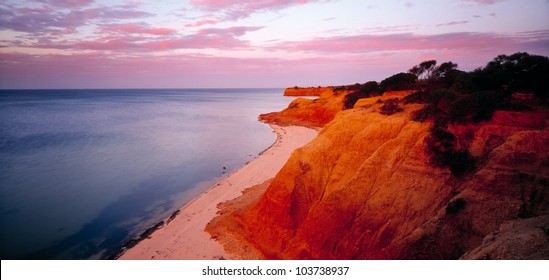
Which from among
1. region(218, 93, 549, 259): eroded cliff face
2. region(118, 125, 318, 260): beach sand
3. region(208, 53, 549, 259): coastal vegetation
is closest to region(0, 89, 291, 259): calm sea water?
region(118, 125, 318, 260): beach sand

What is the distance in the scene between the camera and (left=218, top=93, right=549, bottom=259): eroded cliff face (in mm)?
8680

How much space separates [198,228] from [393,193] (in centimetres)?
990

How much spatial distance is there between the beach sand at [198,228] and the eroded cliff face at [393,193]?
1861mm

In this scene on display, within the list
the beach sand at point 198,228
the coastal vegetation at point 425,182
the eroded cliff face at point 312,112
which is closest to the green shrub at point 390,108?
the coastal vegetation at point 425,182

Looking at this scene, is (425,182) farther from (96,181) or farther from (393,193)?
(96,181)

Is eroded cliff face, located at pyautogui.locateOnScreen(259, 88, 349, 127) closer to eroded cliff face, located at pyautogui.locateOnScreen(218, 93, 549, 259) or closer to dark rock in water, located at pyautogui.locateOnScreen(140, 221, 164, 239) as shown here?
eroded cliff face, located at pyautogui.locateOnScreen(218, 93, 549, 259)

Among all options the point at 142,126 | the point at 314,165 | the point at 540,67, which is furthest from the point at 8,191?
the point at 142,126

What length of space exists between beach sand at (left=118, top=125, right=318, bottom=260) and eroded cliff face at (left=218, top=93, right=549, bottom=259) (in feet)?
6.11

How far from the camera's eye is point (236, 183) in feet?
72.4

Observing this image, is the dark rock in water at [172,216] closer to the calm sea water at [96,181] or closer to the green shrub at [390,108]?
the calm sea water at [96,181]

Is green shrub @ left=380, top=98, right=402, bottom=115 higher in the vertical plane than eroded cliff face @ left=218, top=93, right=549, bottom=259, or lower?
higher

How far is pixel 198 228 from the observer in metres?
15.1

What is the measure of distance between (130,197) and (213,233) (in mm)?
9526

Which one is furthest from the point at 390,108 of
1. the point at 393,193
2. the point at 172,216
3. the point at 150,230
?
the point at 150,230
